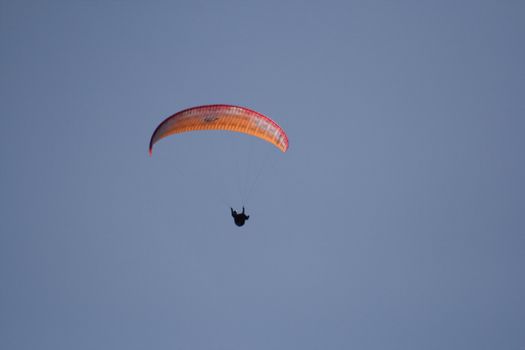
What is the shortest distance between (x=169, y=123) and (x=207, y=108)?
5.89 feet

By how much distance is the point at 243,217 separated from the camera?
112ft

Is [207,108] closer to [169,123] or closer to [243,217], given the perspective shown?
[169,123]

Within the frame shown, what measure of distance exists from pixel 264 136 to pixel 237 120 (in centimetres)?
156

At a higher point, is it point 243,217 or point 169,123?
point 169,123

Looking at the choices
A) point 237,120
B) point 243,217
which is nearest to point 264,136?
point 237,120

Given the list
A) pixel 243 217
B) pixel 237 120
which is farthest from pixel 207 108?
pixel 243 217

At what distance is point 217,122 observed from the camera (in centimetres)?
3206

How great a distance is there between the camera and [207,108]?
103 ft

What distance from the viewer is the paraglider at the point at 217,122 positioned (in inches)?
1241

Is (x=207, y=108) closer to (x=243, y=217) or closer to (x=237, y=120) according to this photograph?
(x=237, y=120)

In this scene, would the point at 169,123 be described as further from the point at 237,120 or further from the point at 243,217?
the point at 243,217

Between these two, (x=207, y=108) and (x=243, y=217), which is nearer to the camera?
(x=207, y=108)

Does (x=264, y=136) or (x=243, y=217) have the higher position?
(x=264, y=136)

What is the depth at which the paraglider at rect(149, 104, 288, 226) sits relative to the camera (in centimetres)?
3153
